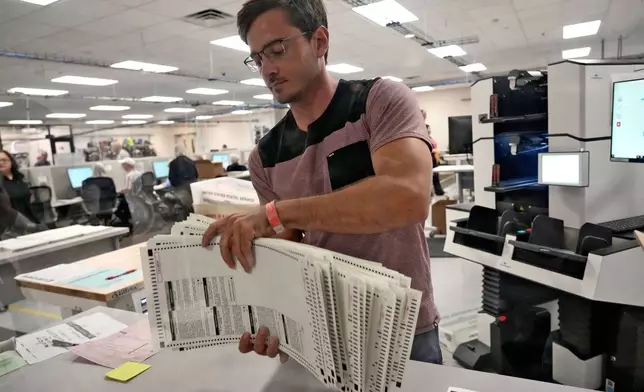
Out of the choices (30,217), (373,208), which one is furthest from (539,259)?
(30,217)

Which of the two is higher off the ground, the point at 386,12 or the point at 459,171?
the point at 386,12

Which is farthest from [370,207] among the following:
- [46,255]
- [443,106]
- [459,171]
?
[443,106]

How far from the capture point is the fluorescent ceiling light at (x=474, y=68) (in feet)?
34.0

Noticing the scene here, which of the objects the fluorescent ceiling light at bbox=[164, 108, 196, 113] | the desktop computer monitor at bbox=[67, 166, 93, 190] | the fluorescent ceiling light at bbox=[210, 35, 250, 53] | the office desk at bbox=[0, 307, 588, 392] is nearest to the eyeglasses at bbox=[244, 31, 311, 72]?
the office desk at bbox=[0, 307, 588, 392]

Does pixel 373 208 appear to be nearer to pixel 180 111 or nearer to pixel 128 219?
pixel 128 219

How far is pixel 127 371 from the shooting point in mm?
1038

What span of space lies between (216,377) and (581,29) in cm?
833

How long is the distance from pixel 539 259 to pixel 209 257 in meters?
1.55

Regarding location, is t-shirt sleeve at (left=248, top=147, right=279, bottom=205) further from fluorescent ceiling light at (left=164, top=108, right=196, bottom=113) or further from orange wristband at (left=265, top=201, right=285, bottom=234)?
fluorescent ceiling light at (left=164, top=108, right=196, bottom=113)

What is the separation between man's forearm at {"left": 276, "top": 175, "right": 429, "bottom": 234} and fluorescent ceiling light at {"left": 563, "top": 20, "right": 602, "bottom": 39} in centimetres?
767

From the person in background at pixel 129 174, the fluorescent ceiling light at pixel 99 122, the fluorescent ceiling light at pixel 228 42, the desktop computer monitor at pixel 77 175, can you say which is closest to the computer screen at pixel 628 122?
the fluorescent ceiling light at pixel 228 42

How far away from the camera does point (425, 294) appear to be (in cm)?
100

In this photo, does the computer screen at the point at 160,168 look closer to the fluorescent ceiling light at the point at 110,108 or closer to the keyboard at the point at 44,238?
the keyboard at the point at 44,238

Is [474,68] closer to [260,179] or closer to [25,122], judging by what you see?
[260,179]
